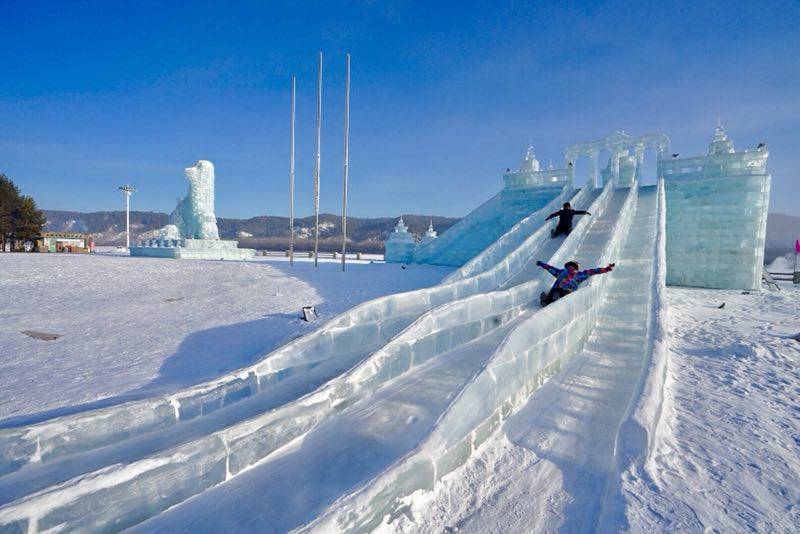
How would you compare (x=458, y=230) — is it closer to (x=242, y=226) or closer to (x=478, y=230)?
(x=478, y=230)

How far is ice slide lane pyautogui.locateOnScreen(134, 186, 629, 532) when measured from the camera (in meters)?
2.54

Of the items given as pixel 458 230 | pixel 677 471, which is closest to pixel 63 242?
pixel 458 230

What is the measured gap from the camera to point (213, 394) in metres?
3.91

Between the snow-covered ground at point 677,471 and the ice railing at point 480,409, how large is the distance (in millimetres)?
123

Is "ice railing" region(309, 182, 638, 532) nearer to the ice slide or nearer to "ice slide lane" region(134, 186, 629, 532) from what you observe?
the ice slide

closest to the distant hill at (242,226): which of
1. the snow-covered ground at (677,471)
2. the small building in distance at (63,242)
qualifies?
the small building in distance at (63,242)

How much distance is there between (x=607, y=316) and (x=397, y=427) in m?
5.51

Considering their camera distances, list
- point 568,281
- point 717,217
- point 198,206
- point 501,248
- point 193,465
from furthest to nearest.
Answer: point 198,206, point 717,217, point 501,248, point 568,281, point 193,465

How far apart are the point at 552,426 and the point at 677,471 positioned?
103 centimetres

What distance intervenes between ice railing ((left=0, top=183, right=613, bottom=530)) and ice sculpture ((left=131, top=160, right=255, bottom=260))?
20202 mm

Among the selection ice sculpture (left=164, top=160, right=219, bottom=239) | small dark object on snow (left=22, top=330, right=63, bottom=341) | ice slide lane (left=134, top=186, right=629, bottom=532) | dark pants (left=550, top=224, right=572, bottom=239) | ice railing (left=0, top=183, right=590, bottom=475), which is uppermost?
ice sculpture (left=164, top=160, right=219, bottom=239)

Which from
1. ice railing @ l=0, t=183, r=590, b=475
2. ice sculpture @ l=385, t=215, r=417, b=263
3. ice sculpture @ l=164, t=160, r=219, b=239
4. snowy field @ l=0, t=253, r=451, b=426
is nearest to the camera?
ice railing @ l=0, t=183, r=590, b=475

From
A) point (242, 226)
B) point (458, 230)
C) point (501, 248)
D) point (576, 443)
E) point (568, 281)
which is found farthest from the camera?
point (242, 226)

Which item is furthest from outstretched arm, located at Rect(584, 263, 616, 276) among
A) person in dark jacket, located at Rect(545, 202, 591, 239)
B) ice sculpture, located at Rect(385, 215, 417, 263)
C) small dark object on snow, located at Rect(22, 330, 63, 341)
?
ice sculpture, located at Rect(385, 215, 417, 263)
